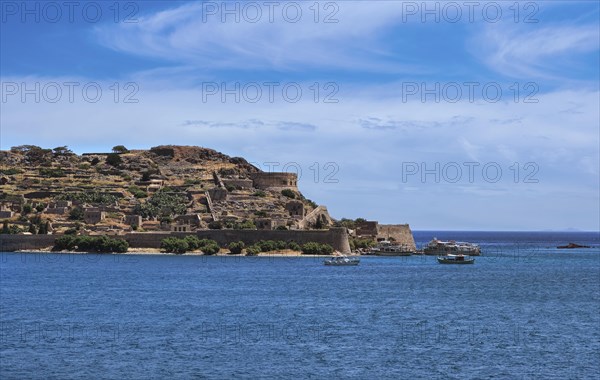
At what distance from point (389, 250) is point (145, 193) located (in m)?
31.5

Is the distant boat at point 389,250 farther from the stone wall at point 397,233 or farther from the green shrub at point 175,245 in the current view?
the green shrub at point 175,245

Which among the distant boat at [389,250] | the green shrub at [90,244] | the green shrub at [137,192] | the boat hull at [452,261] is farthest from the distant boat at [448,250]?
the green shrub at [90,244]

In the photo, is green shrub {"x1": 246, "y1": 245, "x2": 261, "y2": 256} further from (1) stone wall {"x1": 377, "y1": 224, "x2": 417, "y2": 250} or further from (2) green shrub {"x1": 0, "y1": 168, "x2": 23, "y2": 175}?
(2) green shrub {"x1": 0, "y1": 168, "x2": 23, "y2": 175}

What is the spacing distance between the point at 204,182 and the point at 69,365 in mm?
92951

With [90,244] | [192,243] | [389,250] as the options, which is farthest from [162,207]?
[389,250]

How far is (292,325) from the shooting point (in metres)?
38.8


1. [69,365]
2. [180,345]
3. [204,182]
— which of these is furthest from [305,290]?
[204,182]

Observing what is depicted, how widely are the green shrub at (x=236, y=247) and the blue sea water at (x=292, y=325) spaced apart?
1733 centimetres

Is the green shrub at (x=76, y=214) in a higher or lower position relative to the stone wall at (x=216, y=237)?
higher

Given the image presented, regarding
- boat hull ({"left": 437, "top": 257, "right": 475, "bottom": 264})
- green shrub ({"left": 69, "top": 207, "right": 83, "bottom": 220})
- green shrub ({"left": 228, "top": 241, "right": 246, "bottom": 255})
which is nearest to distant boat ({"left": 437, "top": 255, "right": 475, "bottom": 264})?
boat hull ({"left": 437, "top": 257, "right": 475, "bottom": 264})

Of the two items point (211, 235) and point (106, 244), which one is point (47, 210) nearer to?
point (106, 244)

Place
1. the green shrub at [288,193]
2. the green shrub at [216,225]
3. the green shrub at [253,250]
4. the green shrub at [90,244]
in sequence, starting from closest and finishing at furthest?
the green shrub at [253,250]
the green shrub at [90,244]
the green shrub at [216,225]
the green shrub at [288,193]

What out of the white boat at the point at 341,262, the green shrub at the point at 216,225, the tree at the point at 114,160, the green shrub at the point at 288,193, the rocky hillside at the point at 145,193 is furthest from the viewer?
the tree at the point at 114,160

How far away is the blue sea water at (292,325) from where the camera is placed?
2938 centimetres
